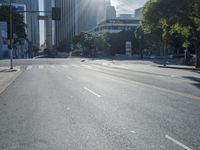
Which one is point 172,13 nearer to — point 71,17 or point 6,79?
point 6,79

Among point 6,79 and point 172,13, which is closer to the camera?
point 6,79

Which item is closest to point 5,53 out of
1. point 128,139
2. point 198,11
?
point 198,11

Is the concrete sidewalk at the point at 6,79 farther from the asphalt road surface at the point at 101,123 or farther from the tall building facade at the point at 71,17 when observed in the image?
the tall building facade at the point at 71,17

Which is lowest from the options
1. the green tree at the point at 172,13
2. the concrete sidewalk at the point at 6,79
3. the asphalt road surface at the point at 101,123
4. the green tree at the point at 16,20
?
the concrete sidewalk at the point at 6,79

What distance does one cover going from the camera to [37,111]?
11.4 m

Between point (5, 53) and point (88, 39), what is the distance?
28.6 metres

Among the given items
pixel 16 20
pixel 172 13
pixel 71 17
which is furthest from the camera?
pixel 71 17

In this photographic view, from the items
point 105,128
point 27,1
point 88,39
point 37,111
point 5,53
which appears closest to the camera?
point 105,128

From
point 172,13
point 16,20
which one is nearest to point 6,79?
point 172,13

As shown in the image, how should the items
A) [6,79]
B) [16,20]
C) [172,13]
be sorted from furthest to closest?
[16,20]
[172,13]
[6,79]

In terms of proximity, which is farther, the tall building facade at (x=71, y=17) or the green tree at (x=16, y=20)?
the tall building facade at (x=71, y=17)

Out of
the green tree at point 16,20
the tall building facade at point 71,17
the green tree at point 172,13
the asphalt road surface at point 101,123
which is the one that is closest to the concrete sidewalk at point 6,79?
the asphalt road surface at point 101,123

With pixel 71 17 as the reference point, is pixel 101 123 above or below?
below

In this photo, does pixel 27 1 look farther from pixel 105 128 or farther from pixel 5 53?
pixel 105 128
